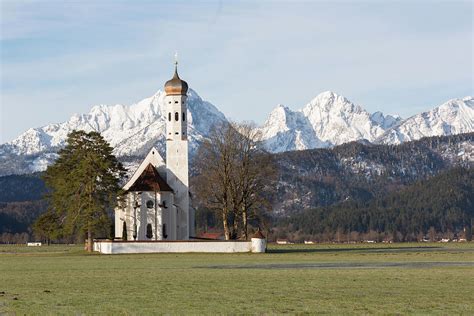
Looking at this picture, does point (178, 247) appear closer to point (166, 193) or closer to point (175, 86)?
point (166, 193)

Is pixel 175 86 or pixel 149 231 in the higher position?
pixel 175 86

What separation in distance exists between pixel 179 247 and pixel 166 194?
62.1ft

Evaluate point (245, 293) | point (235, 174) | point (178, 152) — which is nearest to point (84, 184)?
point (235, 174)

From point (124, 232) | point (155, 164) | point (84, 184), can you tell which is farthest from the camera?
point (155, 164)

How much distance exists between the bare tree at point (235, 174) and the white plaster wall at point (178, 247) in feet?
18.5

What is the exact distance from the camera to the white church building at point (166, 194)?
118m

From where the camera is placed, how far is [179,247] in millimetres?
101625

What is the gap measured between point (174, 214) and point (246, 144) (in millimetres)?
17773

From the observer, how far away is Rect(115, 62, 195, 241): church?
11762cm

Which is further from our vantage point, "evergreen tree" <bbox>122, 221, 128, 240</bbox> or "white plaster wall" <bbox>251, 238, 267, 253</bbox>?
"evergreen tree" <bbox>122, 221, 128, 240</bbox>

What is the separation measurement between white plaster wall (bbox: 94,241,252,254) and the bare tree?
564 centimetres

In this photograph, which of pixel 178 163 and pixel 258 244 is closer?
pixel 258 244

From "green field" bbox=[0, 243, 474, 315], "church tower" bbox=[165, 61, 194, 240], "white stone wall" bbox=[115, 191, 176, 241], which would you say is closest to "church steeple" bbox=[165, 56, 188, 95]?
"church tower" bbox=[165, 61, 194, 240]

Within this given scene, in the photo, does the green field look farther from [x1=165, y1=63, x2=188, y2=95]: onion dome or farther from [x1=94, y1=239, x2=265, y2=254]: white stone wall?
[x1=165, y1=63, x2=188, y2=95]: onion dome
